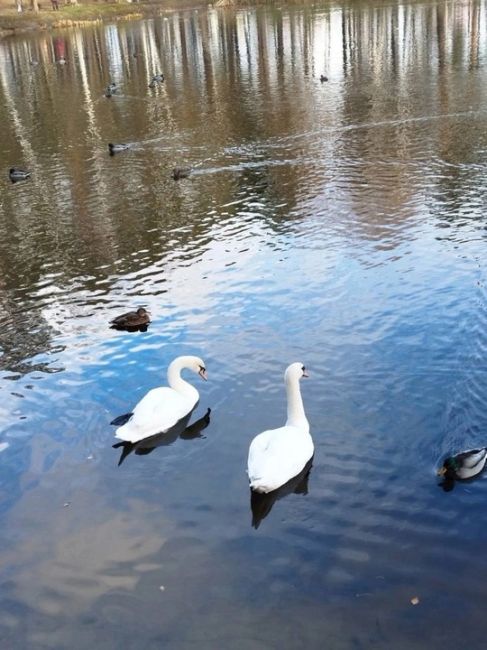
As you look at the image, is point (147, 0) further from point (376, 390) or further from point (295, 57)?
point (376, 390)

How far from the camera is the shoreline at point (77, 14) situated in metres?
82.3

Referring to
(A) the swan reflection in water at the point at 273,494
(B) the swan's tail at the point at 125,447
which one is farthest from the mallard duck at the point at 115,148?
(A) the swan reflection in water at the point at 273,494

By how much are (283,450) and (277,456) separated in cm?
12

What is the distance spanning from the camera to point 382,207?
17.9 metres

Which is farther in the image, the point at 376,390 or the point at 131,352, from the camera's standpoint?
the point at 131,352

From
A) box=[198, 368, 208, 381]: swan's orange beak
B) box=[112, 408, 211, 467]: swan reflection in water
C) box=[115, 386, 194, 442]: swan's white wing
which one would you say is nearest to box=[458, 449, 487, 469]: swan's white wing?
box=[112, 408, 211, 467]: swan reflection in water

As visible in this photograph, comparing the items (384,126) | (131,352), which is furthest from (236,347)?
(384,126)

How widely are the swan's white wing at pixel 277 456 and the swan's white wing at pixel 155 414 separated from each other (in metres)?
1.38

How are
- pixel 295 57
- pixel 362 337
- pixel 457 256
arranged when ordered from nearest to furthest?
pixel 362 337, pixel 457 256, pixel 295 57

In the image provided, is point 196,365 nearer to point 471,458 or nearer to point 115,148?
point 471,458

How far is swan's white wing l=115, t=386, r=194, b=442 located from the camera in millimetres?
9367

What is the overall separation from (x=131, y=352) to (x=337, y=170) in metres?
11.6

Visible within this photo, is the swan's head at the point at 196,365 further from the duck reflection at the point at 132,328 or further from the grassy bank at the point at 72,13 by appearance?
the grassy bank at the point at 72,13

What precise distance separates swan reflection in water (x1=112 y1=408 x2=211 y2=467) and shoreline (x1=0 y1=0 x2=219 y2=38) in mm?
80382
